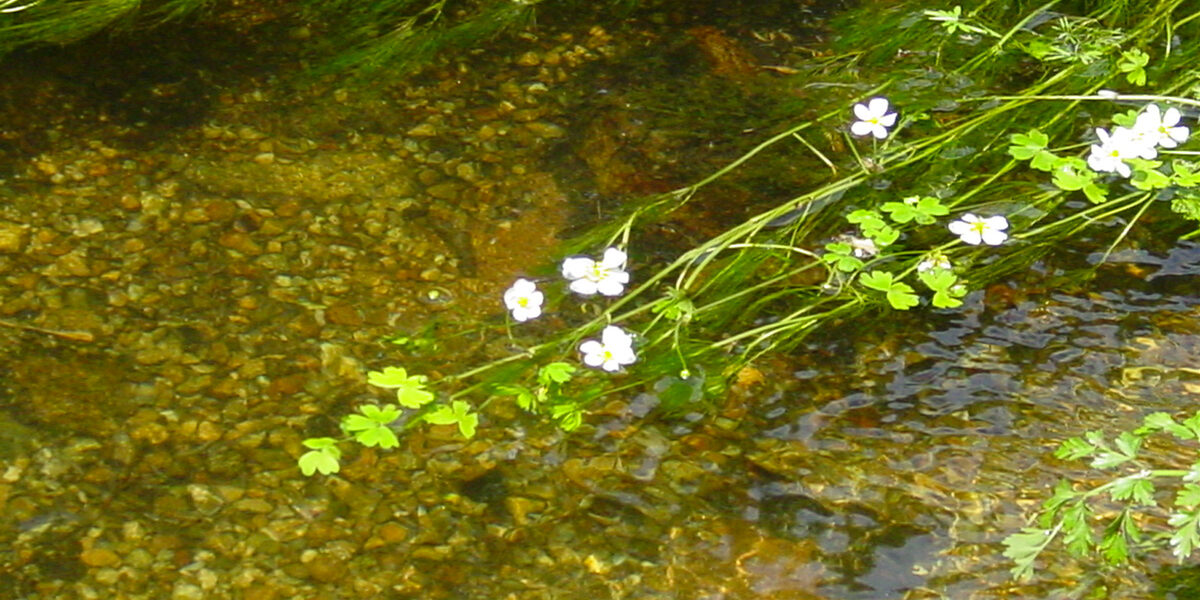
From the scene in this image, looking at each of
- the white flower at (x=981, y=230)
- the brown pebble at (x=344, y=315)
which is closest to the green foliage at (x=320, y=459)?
the brown pebble at (x=344, y=315)

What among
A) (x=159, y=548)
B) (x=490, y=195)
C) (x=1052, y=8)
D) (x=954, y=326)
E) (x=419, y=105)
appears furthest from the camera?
(x=1052, y=8)

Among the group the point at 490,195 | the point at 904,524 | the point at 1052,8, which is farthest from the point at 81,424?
the point at 1052,8

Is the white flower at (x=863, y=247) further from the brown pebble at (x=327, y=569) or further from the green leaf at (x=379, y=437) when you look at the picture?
the brown pebble at (x=327, y=569)

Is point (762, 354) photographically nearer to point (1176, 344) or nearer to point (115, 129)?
point (1176, 344)

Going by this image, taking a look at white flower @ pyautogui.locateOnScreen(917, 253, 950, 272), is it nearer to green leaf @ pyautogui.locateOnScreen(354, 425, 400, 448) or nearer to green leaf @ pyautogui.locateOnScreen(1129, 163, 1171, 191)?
green leaf @ pyautogui.locateOnScreen(1129, 163, 1171, 191)

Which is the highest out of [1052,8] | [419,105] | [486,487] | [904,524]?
[419,105]

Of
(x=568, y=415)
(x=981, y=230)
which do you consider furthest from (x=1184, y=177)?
(x=568, y=415)

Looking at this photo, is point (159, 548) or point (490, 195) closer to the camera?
point (159, 548)
